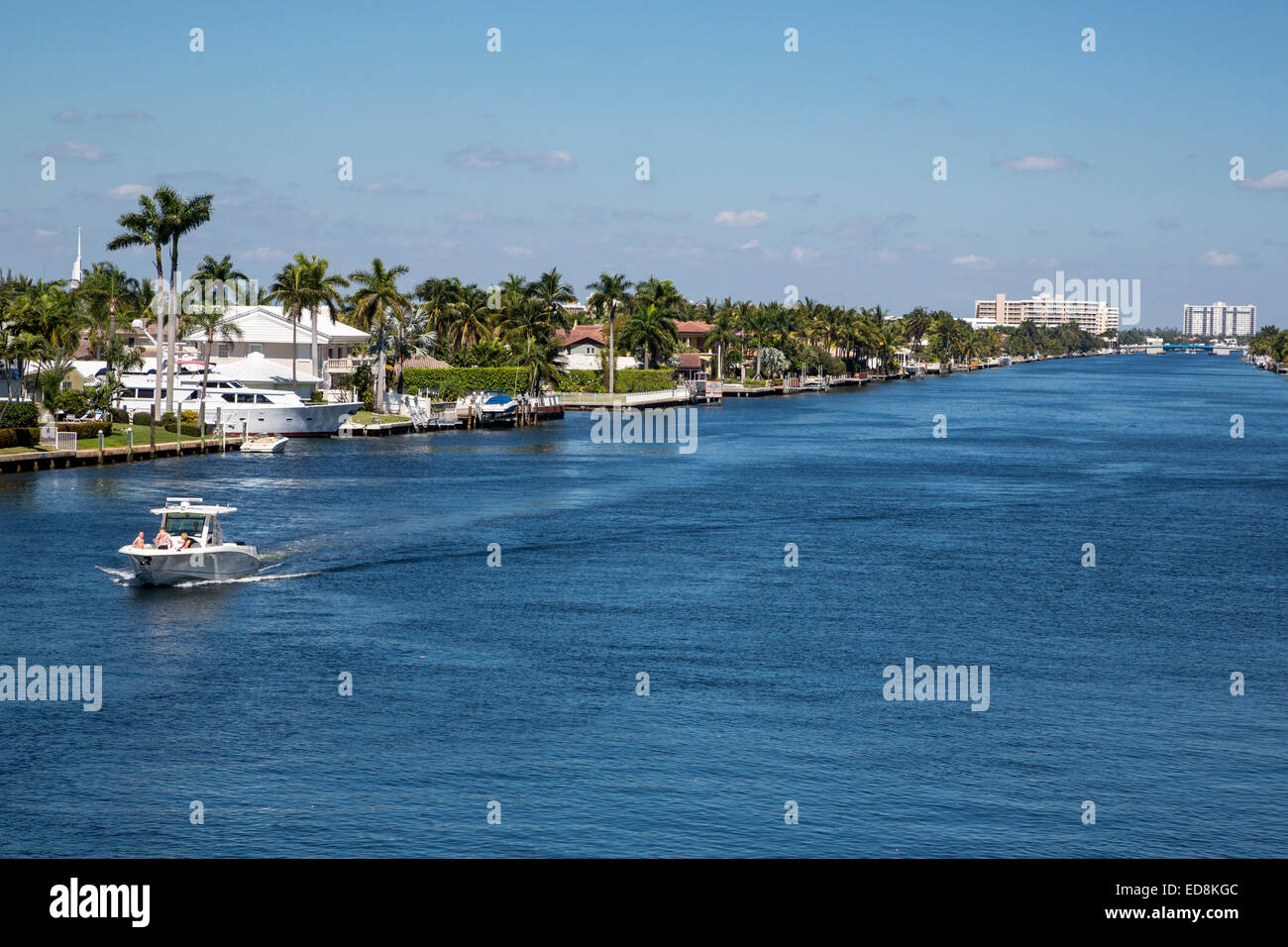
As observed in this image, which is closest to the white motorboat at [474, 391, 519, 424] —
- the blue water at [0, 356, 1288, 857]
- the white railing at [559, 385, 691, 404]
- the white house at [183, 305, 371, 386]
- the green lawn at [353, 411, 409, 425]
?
the green lawn at [353, 411, 409, 425]

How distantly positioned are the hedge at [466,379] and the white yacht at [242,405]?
3363cm

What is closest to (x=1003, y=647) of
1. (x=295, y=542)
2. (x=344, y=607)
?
(x=344, y=607)

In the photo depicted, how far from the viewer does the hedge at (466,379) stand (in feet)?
510

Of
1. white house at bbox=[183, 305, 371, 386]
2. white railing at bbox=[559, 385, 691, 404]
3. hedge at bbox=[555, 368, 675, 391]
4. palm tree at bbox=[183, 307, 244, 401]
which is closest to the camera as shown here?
palm tree at bbox=[183, 307, 244, 401]

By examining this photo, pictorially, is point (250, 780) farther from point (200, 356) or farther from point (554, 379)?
point (554, 379)

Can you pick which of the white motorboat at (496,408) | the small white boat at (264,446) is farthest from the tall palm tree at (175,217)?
the white motorboat at (496,408)

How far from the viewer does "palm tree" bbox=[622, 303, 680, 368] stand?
616 feet

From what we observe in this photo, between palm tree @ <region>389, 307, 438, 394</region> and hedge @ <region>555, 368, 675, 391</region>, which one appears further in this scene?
hedge @ <region>555, 368, 675, 391</region>

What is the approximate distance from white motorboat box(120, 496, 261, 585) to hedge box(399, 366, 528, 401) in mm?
101988

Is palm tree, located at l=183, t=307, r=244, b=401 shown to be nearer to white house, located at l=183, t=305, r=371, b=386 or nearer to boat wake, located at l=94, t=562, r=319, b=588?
white house, located at l=183, t=305, r=371, b=386

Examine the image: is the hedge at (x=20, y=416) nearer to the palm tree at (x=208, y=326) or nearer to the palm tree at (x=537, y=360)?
the palm tree at (x=208, y=326)

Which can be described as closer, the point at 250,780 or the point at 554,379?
the point at 250,780
